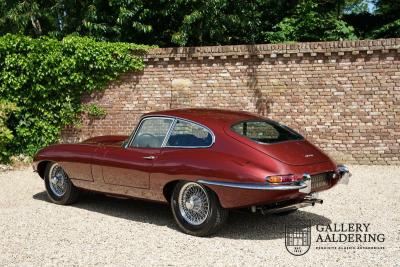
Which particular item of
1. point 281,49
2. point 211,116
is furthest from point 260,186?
point 281,49

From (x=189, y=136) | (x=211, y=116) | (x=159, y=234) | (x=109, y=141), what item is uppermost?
(x=211, y=116)

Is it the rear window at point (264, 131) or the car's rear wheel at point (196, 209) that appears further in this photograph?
the rear window at point (264, 131)

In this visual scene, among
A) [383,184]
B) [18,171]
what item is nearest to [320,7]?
[383,184]

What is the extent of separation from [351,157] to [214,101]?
10.8 ft

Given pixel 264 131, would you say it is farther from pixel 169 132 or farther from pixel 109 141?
pixel 109 141

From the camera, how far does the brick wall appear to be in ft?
35.2

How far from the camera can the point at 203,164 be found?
5707 mm

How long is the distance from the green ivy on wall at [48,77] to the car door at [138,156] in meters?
5.69

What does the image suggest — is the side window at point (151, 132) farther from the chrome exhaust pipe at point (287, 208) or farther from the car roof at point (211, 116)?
the chrome exhaust pipe at point (287, 208)

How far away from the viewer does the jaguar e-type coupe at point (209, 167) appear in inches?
214

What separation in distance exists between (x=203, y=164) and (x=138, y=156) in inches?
41.8

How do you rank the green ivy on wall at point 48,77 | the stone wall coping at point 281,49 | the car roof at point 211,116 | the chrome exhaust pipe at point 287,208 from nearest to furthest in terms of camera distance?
the chrome exhaust pipe at point 287,208 < the car roof at point 211,116 < the stone wall coping at point 281,49 < the green ivy on wall at point 48,77

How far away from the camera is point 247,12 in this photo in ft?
46.9

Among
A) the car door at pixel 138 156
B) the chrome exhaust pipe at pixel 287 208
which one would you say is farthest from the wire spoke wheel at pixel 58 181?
the chrome exhaust pipe at pixel 287 208
